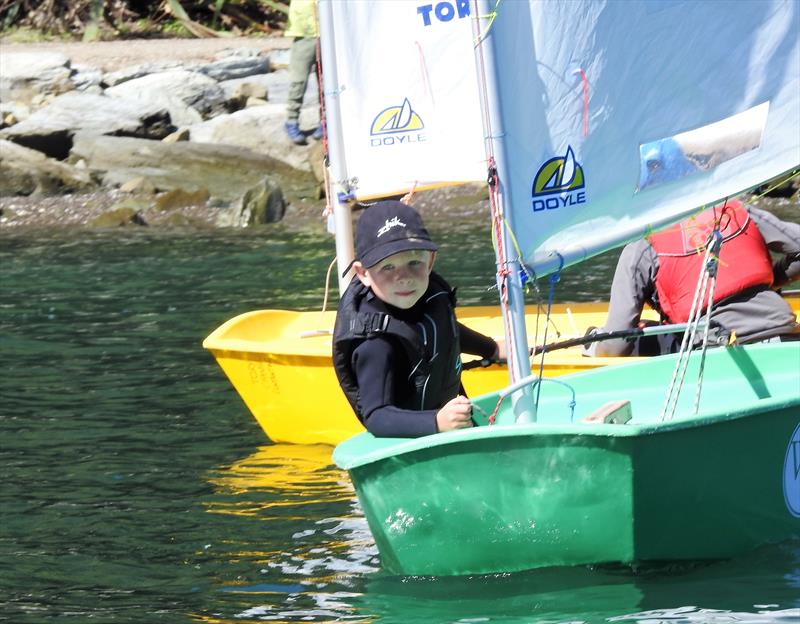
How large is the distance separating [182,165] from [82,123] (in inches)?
73.3

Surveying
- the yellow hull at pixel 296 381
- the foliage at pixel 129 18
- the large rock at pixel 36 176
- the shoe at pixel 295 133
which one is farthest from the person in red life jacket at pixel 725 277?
the foliage at pixel 129 18

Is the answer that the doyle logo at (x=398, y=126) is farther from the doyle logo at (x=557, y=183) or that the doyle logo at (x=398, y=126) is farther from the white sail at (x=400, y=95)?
the doyle logo at (x=557, y=183)

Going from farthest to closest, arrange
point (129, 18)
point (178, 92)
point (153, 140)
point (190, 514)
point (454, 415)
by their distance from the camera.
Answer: point (129, 18)
point (178, 92)
point (153, 140)
point (190, 514)
point (454, 415)

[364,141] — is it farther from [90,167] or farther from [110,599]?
[90,167]

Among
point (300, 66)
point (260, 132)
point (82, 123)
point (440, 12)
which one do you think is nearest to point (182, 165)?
point (260, 132)

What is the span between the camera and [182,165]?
762 inches

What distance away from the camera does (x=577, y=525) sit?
513 cm

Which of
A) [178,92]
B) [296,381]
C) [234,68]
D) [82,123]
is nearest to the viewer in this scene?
[296,381]

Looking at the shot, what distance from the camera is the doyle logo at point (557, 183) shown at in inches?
205

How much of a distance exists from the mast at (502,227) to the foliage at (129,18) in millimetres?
19602

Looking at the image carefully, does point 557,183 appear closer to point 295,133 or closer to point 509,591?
point 509,591

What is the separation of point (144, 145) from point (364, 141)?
455 inches

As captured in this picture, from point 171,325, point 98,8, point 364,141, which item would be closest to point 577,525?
point 364,141

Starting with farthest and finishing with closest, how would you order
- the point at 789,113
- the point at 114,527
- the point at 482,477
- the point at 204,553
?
the point at 114,527 → the point at 204,553 → the point at 789,113 → the point at 482,477
